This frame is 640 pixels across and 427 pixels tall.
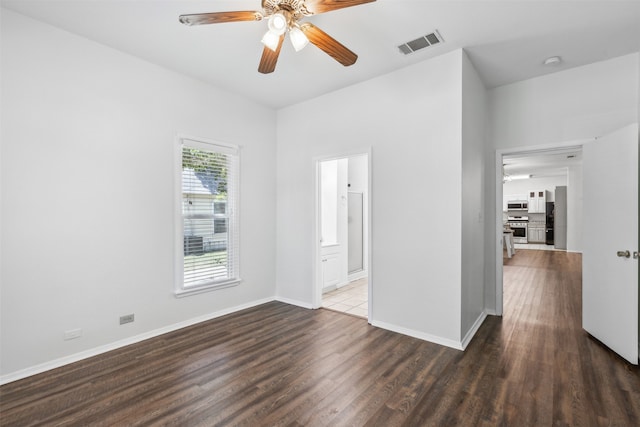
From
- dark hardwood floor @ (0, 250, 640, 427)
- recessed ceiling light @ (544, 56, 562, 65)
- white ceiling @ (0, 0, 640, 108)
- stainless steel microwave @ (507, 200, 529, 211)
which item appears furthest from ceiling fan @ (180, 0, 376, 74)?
stainless steel microwave @ (507, 200, 529, 211)

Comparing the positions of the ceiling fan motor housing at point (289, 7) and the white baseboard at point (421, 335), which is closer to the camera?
the ceiling fan motor housing at point (289, 7)

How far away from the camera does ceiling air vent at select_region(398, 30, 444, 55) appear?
289 centimetres

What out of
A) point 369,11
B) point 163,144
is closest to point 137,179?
point 163,144

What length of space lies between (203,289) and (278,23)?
3192 mm

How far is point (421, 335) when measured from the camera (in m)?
3.38

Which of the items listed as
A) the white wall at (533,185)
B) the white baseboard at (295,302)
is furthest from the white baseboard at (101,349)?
the white wall at (533,185)

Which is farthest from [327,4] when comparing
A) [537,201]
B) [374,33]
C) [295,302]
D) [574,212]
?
[537,201]

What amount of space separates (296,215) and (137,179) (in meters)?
2.18

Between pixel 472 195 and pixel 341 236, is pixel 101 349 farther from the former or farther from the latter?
pixel 472 195

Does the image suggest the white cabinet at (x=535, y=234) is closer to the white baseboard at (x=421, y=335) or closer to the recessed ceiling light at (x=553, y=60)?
the recessed ceiling light at (x=553, y=60)

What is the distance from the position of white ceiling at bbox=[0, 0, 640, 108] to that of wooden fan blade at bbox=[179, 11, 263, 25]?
0.43 metres

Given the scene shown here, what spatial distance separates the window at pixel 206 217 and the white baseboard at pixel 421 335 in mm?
2120

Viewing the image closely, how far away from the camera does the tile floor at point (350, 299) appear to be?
4.40 meters

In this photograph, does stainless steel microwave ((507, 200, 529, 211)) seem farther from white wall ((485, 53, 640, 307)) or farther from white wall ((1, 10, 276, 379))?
white wall ((1, 10, 276, 379))
